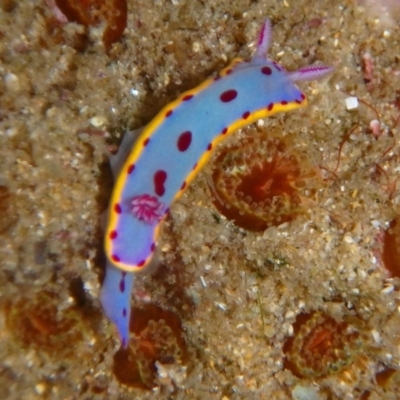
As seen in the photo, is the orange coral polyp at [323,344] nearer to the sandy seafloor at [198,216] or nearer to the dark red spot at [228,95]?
the sandy seafloor at [198,216]

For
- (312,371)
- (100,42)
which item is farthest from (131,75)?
(312,371)

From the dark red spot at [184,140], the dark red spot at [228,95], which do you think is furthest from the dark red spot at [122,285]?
the dark red spot at [228,95]

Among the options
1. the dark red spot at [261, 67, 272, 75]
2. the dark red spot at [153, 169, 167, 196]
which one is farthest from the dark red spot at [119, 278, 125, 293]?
the dark red spot at [261, 67, 272, 75]

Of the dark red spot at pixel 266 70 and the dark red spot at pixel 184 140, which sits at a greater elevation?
the dark red spot at pixel 266 70

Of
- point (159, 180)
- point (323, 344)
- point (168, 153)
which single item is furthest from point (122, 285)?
point (323, 344)

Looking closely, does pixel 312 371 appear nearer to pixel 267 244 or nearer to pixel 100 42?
pixel 267 244

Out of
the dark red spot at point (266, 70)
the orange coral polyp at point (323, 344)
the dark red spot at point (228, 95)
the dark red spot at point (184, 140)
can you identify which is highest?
the dark red spot at point (266, 70)

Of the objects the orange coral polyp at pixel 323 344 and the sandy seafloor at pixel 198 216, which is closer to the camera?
the sandy seafloor at pixel 198 216

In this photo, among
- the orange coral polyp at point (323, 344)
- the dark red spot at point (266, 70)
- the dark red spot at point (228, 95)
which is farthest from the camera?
the orange coral polyp at point (323, 344)
